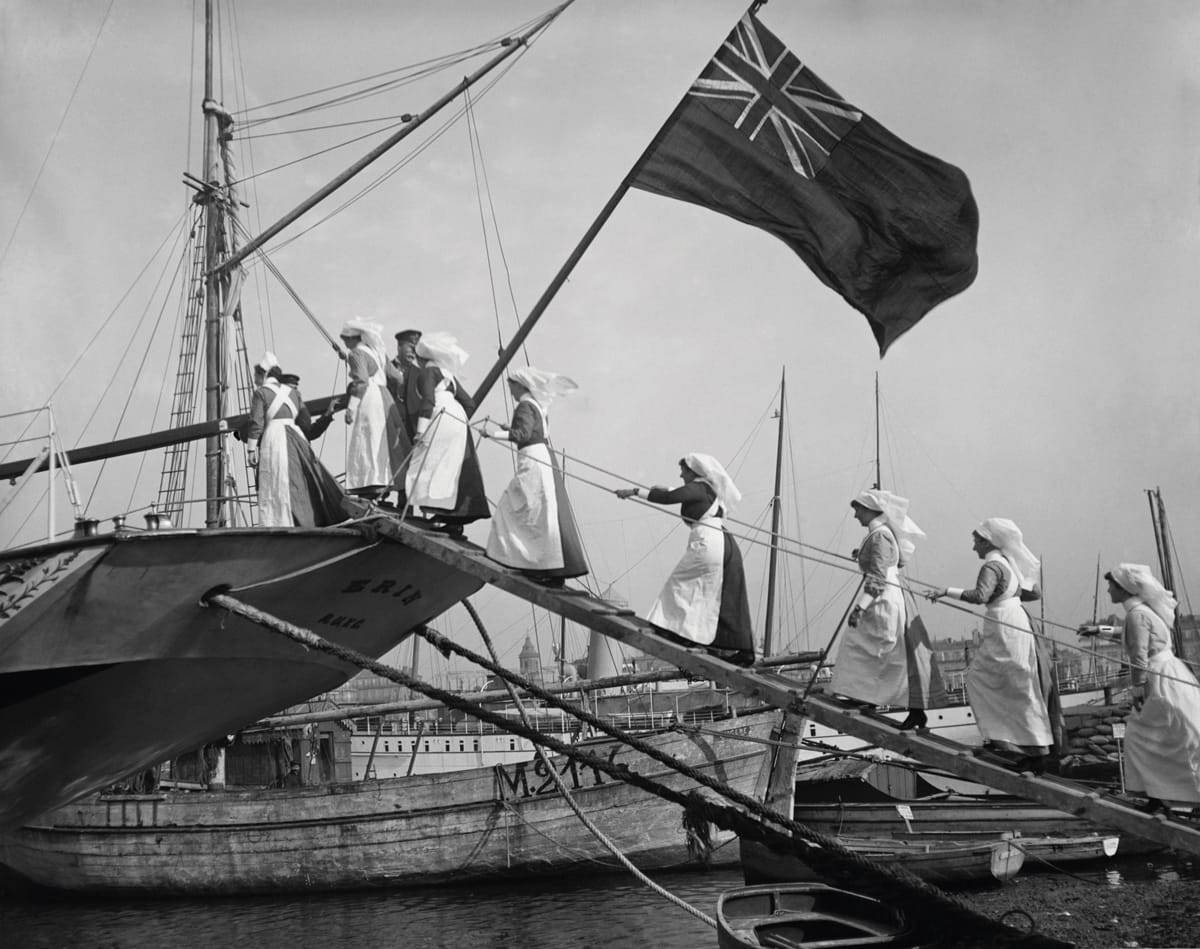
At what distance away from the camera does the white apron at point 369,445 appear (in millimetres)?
9203

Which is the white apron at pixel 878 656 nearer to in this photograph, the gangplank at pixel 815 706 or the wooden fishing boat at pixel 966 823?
the gangplank at pixel 815 706

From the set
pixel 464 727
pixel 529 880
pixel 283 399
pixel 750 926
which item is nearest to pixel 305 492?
pixel 283 399

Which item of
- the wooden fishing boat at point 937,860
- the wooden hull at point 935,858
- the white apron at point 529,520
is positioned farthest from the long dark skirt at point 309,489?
the wooden fishing boat at point 937,860

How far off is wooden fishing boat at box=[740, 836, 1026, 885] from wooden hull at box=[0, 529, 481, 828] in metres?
7.84

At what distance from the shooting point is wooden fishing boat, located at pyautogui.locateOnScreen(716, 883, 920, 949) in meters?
7.92

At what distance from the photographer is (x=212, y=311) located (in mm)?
21719

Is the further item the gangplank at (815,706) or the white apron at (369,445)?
the white apron at (369,445)

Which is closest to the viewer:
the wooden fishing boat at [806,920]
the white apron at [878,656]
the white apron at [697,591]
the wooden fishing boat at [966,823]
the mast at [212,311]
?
the white apron at [878,656]

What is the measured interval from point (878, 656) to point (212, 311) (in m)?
18.0

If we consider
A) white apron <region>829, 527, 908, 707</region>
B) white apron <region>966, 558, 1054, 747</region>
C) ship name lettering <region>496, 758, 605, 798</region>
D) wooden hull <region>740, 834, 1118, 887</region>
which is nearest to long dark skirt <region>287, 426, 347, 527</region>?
white apron <region>829, 527, 908, 707</region>

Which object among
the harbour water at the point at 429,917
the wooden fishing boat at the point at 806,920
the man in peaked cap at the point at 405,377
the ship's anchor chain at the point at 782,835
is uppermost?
the man in peaked cap at the point at 405,377

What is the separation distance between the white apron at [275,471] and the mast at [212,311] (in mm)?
11022

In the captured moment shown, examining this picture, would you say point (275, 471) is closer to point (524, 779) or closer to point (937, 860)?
point (524, 779)

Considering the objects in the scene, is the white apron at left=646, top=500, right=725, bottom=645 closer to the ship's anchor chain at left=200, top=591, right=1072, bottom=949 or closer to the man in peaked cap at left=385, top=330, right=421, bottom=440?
the ship's anchor chain at left=200, top=591, right=1072, bottom=949
